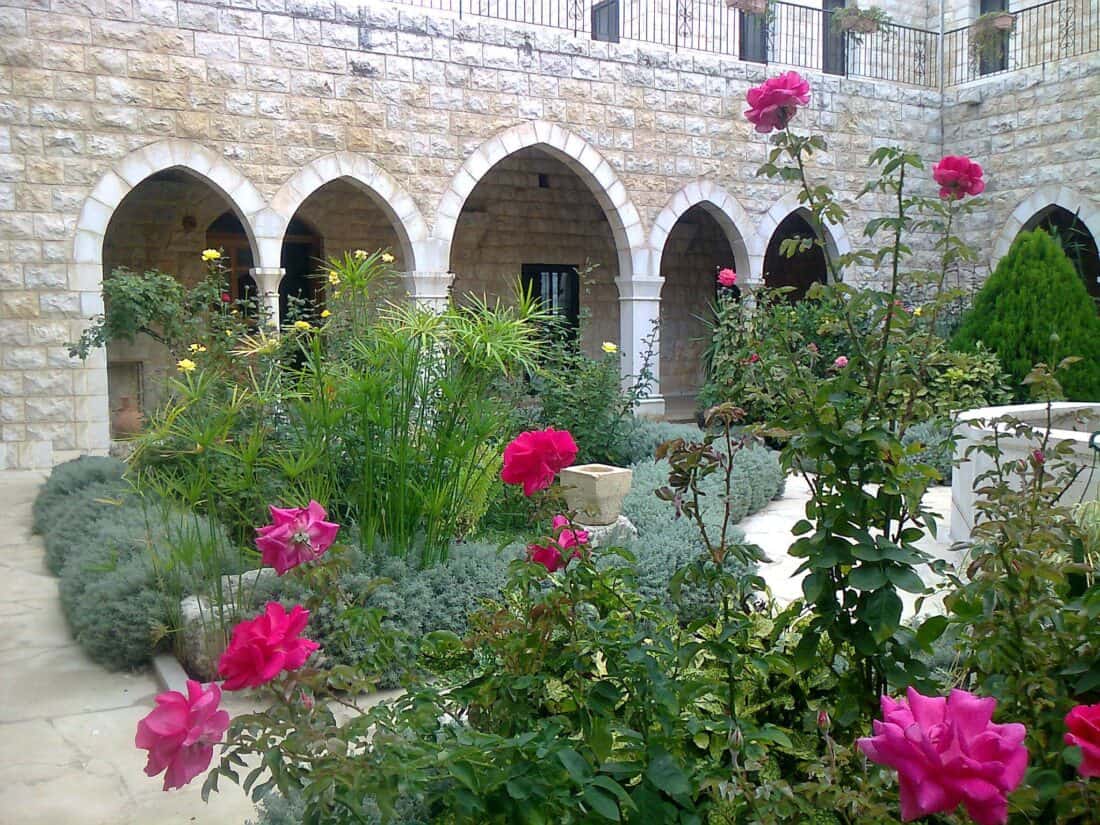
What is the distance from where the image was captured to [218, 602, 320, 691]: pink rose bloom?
4.20 feet

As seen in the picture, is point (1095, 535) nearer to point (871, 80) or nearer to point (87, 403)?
point (87, 403)

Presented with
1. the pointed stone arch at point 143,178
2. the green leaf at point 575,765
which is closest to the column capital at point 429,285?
the pointed stone arch at point 143,178

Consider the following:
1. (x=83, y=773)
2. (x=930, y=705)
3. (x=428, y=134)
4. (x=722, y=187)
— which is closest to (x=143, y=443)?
(x=83, y=773)

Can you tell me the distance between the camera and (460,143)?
9.12m

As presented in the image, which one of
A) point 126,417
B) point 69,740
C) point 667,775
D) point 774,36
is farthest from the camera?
point 774,36

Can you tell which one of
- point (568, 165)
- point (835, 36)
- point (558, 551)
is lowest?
point (558, 551)

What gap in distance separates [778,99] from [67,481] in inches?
211

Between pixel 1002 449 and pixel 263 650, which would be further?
pixel 1002 449

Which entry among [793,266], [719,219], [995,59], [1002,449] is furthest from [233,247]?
[995,59]

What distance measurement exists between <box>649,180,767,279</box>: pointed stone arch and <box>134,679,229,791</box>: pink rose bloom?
9.35 meters

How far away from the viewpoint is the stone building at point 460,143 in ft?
24.8

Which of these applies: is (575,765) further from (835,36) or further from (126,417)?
(835,36)

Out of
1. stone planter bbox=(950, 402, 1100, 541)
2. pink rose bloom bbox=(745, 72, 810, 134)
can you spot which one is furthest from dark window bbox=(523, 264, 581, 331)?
pink rose bloom bbox=(745, 72, 810, 134)

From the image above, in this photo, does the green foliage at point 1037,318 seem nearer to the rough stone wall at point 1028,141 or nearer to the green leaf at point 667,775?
the rough stone wall at point 1028,141
